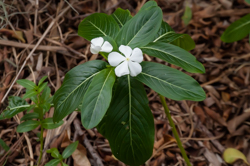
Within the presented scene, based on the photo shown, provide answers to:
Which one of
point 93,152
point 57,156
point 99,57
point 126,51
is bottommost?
point 93,152

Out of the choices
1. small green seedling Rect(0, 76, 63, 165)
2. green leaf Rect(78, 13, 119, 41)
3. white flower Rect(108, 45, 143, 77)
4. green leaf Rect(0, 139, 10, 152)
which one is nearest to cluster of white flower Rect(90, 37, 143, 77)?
white flower Rect(108, 45, 143, 77)

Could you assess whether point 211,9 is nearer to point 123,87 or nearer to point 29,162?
point 123,87

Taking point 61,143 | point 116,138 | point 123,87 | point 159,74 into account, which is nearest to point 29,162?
point 61,143

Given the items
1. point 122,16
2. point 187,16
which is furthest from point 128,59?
point 187,16

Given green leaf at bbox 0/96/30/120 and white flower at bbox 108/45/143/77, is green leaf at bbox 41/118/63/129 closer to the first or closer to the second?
green leaf at bbox 0/96/30/120

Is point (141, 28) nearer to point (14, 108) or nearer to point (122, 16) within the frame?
point (122, 16)

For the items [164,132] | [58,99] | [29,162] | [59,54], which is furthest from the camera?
[59,54]
